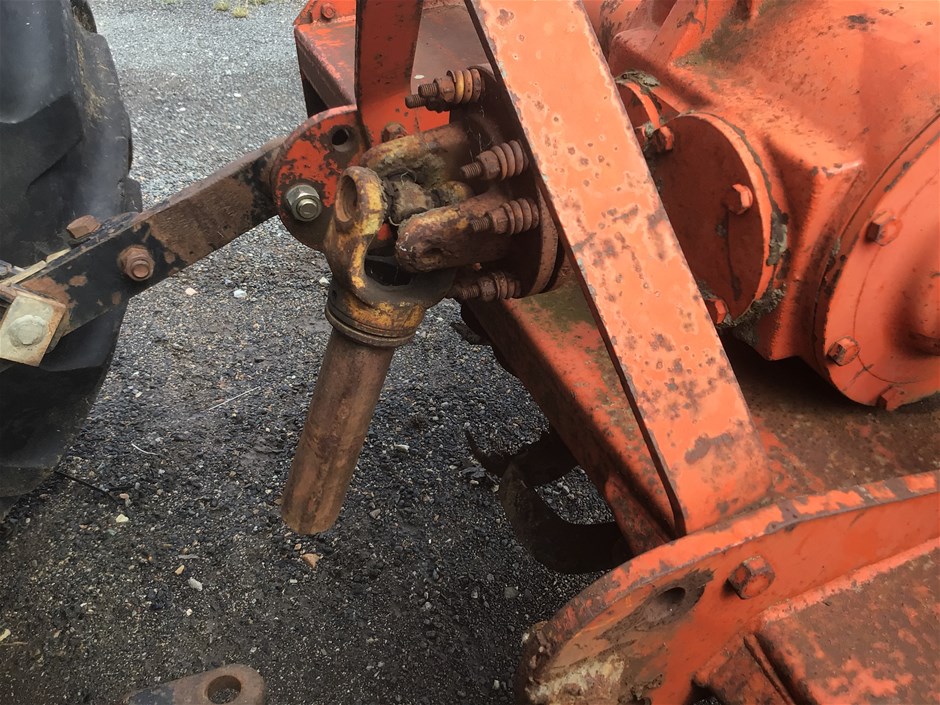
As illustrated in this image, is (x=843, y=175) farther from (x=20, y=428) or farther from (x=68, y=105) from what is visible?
(x=20, y=428)

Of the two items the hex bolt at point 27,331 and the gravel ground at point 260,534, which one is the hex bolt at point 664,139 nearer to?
the hex bolt at point 27,331

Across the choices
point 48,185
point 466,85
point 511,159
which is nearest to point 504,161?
point 511,159

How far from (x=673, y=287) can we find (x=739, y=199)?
9.1 inches

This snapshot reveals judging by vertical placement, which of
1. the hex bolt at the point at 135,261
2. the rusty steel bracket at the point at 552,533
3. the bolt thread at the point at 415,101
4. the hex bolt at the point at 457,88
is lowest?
the rusty steel bracket at the point at 552,533

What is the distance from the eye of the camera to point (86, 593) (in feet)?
5.72

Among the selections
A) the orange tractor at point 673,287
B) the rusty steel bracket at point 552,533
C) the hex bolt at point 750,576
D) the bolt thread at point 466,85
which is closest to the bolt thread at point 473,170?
the orange tractor at point 673,287

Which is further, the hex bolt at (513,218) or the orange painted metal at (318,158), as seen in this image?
the orange painted metal at (318,158)

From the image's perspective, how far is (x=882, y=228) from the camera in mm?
980

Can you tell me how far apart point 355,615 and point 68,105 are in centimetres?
118

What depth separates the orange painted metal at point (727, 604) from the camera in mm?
833

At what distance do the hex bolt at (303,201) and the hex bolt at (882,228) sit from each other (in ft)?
2.59

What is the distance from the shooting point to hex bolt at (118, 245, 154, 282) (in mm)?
1236

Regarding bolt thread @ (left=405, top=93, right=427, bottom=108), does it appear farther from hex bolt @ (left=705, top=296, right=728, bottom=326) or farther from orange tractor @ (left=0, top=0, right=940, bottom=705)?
hex bolt @ (left=705, top=296, right=728, bottom=326)

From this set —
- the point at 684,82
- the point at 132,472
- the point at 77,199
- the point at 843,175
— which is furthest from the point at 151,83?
the point at 843,175
